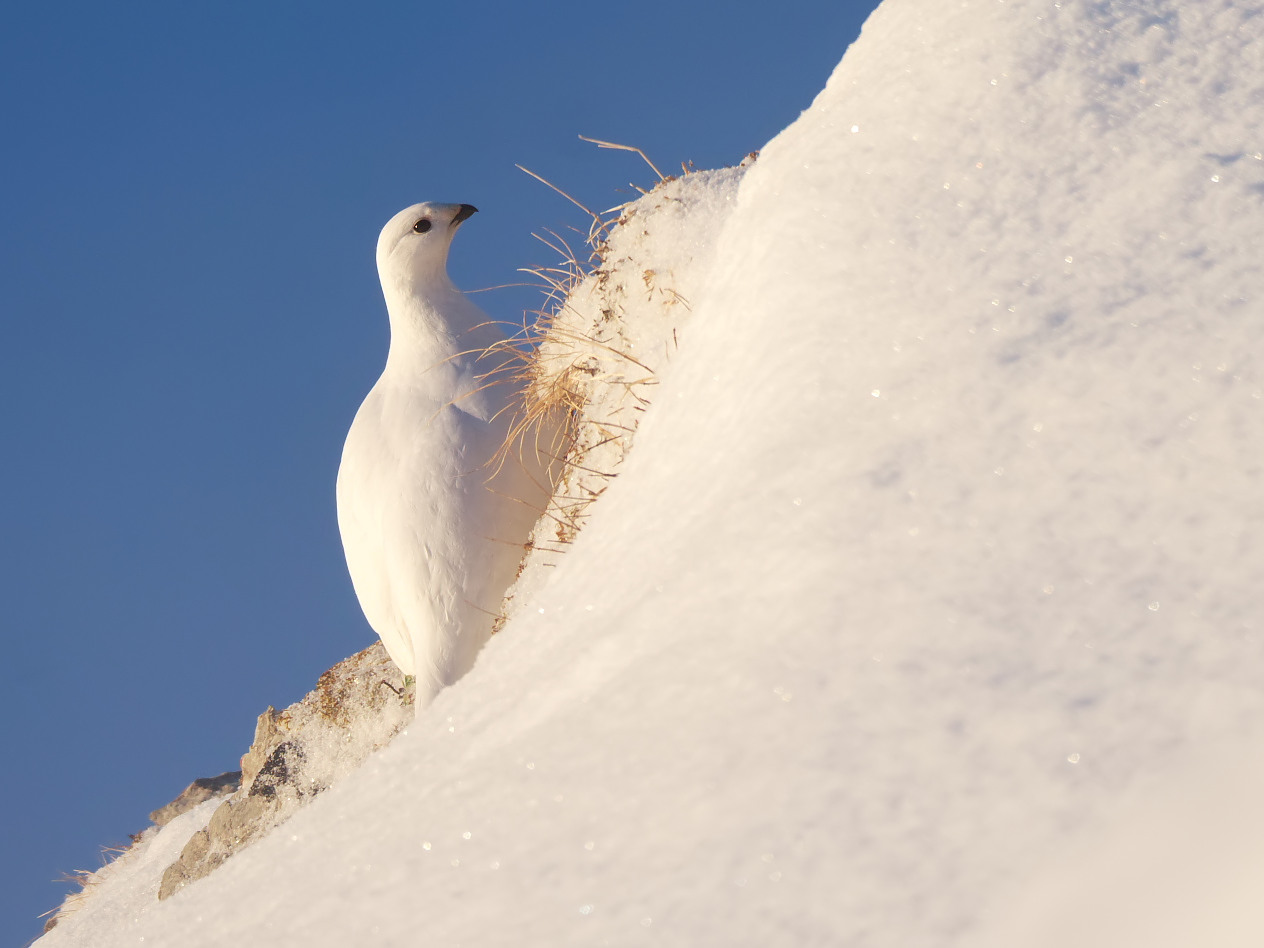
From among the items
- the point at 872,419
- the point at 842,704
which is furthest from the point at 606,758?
the point at 872,419

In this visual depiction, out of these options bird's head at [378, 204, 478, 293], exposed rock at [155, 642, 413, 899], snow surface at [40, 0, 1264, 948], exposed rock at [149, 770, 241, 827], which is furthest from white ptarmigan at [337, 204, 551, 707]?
exposed rock at [149, 770, 241, 827]

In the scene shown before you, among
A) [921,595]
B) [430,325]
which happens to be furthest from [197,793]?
[921,595]

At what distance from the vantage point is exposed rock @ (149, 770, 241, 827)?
9.00m

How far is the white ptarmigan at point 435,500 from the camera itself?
14.2 ft

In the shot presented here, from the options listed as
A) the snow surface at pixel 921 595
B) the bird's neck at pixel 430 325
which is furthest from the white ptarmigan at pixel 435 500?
the snow surface at pixel 921 595

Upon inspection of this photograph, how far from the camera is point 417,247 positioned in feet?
16.0

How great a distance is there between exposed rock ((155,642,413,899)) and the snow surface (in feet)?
11.9

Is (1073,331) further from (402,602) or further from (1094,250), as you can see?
(402,602)

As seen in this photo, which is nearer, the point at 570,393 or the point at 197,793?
the point at 570,393

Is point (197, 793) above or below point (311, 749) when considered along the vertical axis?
above

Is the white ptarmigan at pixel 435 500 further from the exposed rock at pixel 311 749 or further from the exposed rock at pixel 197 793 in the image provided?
the exposed rock at pixel 197 793

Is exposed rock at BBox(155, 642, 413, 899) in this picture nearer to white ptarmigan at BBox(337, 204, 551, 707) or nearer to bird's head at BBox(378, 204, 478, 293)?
white ptarmigan at BBox(337, 204, 551, 707)

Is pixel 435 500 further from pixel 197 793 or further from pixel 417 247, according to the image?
pixel 197 793

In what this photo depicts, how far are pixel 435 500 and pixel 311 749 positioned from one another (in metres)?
2.74
